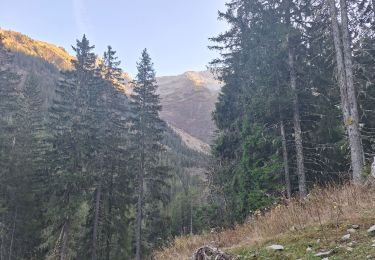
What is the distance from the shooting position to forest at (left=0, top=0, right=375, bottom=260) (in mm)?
17984

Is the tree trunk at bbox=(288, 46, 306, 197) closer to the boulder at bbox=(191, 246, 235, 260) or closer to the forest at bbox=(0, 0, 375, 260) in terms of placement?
the forest at bbox=(0, 0, 375, 260)

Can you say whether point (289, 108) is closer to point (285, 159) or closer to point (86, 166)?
point (285, 159)

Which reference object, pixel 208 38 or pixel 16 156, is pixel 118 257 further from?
pixel 208 38

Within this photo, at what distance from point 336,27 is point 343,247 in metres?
13.8

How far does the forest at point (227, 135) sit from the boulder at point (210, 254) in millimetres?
4869

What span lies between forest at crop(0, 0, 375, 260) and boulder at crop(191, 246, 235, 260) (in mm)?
4869

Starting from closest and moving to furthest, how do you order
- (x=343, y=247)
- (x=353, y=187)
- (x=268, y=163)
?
1. (x=343, y=247)
2. (x=353, y=187)
3. (x=268, y=163)

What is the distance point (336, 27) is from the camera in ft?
54.1

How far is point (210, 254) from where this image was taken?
560cm

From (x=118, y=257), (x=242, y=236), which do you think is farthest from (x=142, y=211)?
(x=242, y=236)

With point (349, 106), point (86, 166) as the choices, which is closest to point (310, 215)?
point (349, 106)

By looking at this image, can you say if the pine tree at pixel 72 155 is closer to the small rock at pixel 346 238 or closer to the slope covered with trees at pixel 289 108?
the slope covered with trees at pixel 289 108

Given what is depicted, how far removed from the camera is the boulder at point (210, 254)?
17.5 ft

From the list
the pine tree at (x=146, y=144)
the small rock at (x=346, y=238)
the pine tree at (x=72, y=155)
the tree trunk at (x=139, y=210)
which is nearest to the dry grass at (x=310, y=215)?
the small rock at (x=346, y=238)
